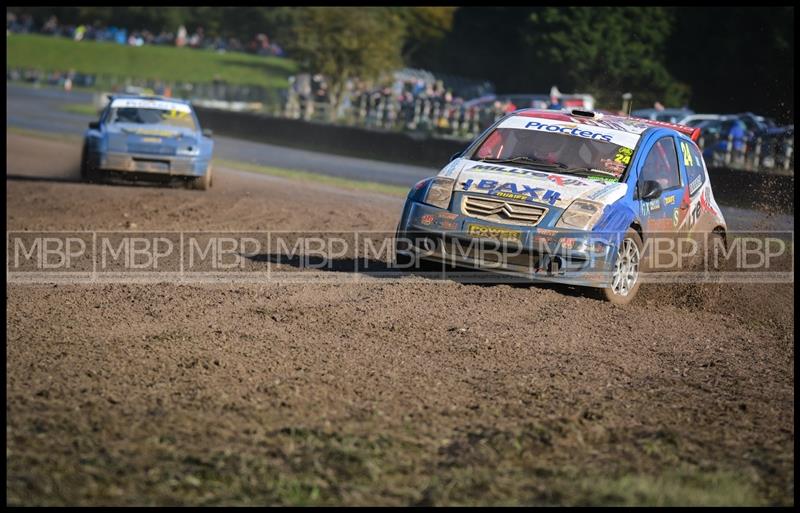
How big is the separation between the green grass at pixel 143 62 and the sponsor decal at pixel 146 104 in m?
61.8

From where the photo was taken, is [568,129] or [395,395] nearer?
[395,395]

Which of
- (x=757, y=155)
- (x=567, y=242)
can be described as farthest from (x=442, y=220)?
(x=757, y=155)

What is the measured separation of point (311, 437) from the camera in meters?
5.18

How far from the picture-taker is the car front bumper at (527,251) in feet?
29.1

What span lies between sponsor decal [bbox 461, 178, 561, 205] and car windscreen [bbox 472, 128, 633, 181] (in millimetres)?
543

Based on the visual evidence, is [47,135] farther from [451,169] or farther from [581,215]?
[581,215]

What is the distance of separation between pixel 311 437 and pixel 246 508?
911 mm

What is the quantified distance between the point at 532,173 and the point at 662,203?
1.29 metres

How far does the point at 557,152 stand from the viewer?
9906 millimetres

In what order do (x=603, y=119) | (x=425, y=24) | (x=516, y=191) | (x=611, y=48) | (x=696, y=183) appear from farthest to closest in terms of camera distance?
1. (x=425, y=24)
2. (x=611, y=48)
3. (x=696, y=183)
4. (x=603, y=119)
5. (x=516, y=191)

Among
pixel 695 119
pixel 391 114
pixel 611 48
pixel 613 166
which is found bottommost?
pixel 613 166

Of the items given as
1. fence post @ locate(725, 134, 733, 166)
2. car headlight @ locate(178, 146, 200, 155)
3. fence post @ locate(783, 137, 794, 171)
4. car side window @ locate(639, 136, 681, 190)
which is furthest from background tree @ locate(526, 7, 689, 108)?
car side window @ locate(639, 136, 681, 190)

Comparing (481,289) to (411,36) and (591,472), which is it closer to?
(591,472)

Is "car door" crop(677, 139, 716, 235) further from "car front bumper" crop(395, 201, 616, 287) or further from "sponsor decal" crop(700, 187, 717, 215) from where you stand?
"car front bumper" crop(395, 201, 616, 287)
